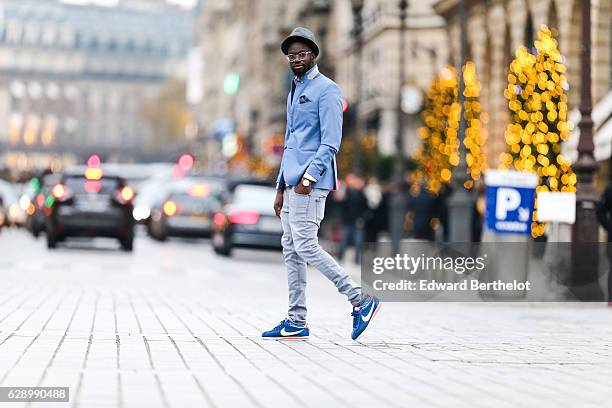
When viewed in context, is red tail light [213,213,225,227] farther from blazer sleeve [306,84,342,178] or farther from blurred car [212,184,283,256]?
blazer sleeve [306,84,342,178]

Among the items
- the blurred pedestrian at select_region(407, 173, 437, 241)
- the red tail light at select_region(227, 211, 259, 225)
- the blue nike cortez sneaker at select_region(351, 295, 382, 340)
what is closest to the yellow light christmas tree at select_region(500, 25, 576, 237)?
the blurred pedestrian at select_region(407, 173, 437, 241)

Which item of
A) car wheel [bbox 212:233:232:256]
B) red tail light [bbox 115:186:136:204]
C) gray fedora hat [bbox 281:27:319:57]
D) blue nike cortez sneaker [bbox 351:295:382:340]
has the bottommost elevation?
car wheel [bbox 212:233:232:256]

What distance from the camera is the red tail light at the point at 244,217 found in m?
34.0

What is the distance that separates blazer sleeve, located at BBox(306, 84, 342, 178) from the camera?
11.9 meters

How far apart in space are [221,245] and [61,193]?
3448mm

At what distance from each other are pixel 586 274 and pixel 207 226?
24.5 m

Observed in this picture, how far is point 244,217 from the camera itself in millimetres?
34156

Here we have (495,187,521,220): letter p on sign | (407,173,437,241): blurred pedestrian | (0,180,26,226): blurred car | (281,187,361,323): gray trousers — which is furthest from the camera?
(0,180,26,226): blurred car

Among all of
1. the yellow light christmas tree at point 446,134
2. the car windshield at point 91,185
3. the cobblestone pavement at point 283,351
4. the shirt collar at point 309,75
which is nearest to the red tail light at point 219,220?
the car windshield at point 91,185

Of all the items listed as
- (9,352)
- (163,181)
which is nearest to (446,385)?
(9,352)

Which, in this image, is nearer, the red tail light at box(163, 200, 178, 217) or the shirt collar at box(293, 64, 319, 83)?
the shirt collar at box(293, 64, 319, 83)

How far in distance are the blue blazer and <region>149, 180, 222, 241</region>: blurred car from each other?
1245 inches

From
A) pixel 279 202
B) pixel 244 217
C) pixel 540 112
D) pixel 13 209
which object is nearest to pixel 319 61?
pixel 13 209

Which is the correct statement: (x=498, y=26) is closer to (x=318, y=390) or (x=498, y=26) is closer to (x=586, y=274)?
(x=586, y=274)
